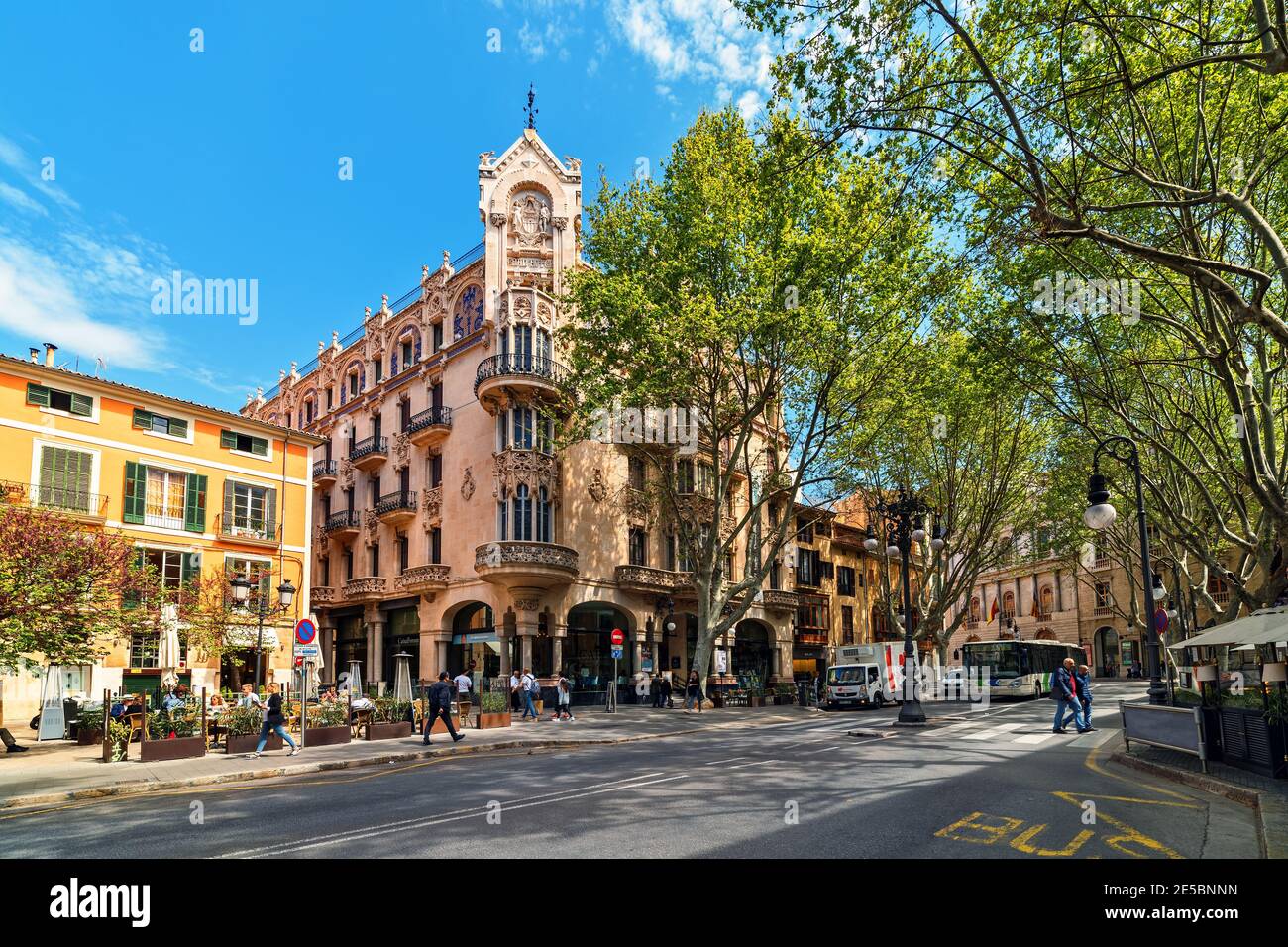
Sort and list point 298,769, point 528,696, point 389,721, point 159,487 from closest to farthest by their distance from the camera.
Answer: point 298,769, point 389,721, point 528,696, point 159,487

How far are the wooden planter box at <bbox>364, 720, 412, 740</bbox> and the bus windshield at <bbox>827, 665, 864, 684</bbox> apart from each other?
1834cm

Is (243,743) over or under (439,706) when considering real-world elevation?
under

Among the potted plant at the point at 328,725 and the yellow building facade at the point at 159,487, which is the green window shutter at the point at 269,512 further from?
the potted plant at the point at 328,725

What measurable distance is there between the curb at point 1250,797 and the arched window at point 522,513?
75.5 feet

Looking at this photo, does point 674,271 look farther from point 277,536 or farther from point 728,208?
point 277,536

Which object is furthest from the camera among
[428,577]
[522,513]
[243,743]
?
[428,577]

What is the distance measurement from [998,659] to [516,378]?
24476 millimetres

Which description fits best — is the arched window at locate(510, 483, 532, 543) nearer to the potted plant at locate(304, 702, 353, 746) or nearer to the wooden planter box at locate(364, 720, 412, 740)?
the wooden planter box at locate(364, 720, 412, 740)

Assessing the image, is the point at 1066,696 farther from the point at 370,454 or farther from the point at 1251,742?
the point at 370,454

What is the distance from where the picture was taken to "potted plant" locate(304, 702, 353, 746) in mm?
18906

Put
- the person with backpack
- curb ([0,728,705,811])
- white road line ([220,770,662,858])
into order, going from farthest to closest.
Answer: the person with backpack → curb ([0,728,705,811]) → white road line ([220,770,662,858])

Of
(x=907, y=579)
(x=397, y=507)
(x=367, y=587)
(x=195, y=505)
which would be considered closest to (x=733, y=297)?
(x=907, y=579)

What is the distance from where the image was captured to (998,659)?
36.2 m

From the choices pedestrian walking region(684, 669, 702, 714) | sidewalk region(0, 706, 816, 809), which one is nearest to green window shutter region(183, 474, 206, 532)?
sidewalk region(0, 706, 816, 809)
